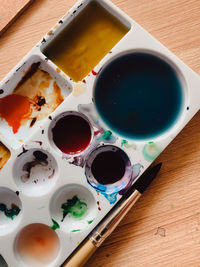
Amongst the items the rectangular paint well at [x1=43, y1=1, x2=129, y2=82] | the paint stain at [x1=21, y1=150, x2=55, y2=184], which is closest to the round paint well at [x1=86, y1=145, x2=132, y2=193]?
the paint stain at [x1=21, y1=150, x2=55, y2=184]

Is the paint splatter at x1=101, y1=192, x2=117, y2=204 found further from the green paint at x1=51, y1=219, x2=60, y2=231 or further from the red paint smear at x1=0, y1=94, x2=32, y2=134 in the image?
the red paint smear at x1=0, y1=94, x2=32, y2=134

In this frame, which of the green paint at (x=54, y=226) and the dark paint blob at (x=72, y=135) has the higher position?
the dark paint blob at (x=72, y=135)

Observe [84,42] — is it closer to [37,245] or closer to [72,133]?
[72,133]

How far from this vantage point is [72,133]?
92 centimetres

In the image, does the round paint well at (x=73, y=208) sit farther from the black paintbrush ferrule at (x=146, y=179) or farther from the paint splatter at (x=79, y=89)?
the paint splatter at (x=79, y=89)

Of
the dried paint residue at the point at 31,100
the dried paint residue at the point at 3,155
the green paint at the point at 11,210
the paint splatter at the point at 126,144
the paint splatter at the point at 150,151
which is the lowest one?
the paint splatter at the point at 150,151

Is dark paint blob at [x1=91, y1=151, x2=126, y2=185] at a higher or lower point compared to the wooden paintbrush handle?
higher

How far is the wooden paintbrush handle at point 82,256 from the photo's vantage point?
0.87m

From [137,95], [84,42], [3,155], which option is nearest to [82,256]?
[3,155]

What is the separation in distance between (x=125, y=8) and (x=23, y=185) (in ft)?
1.77

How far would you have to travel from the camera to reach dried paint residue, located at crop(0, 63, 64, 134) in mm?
943

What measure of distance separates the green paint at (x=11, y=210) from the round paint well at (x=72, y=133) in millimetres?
193

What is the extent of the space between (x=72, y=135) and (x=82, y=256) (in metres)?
0.30

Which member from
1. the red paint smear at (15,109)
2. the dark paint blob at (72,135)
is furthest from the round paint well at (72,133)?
the red paint smear at (15,109)
